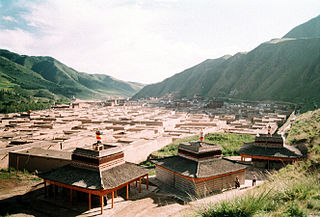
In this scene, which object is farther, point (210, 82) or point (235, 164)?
Result: point (210, 82)

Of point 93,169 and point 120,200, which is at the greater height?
point 93,169

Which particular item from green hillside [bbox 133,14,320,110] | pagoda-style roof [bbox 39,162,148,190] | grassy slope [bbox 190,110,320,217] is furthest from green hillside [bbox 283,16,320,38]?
grassy slope [bbox 190,110,320,217]

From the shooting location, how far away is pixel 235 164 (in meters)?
16.0

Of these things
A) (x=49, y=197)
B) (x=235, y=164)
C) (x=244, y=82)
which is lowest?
(x=49, y=197)

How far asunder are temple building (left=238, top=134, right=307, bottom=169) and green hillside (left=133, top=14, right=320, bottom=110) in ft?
166

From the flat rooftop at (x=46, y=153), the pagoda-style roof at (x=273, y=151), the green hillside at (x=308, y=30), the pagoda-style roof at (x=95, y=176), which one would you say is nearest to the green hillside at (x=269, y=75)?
the green hillside at (x=308, y=30)

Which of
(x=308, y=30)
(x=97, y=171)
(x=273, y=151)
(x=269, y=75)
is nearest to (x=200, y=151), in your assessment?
(x=97, y=171)

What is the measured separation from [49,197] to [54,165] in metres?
5.86

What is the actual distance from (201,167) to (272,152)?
25.7 ft

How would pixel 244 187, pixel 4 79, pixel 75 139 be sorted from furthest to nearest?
pixel 4 79 → pixel 75 139 → pixel 244 187

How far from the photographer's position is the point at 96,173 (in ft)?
43.1

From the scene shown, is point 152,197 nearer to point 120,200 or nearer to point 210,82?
point 120,200

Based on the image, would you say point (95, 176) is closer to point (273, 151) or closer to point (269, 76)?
point (273, 151)

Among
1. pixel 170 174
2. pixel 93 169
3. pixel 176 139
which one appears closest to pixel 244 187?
pixel 170 174
